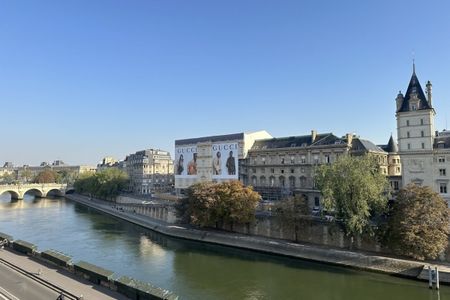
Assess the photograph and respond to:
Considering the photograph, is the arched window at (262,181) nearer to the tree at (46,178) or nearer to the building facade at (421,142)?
the building facade at (421,142)

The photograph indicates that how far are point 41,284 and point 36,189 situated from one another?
11125 cm

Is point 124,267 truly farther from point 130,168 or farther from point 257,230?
point 130,168

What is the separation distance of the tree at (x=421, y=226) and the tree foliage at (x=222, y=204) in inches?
748

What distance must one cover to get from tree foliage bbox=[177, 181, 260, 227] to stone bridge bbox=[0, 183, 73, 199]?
8321 cm

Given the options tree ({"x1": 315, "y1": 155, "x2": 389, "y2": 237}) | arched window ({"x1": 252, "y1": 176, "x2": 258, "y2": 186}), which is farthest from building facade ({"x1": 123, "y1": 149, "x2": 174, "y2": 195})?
tree ({"x1": 315, "y1": 155, "x2": 389, "y2": 237})

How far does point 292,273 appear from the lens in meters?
34.2

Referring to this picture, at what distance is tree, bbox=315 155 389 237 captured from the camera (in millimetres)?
36406

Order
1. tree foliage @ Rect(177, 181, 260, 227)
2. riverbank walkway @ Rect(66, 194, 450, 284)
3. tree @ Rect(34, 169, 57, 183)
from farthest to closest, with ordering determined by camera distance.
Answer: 1. tree @ Rect(34, 169, 57, 183)
2. tree foliage @ Rect(177, 181, 260, 227)
3. riverbank walkway @ Rect(66, 194, 450, 284)

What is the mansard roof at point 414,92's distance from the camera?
153 ft

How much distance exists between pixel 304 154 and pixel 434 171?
22886mm

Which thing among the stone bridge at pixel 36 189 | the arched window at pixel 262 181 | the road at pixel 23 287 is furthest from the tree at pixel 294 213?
the stone bridge at pixel 36 189

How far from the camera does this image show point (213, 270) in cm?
3584

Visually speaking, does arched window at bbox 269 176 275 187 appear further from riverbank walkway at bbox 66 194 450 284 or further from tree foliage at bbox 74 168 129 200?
tree foliage at bbox 74 168 129 200

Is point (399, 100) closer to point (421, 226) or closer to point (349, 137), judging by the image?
point (349, 137)
